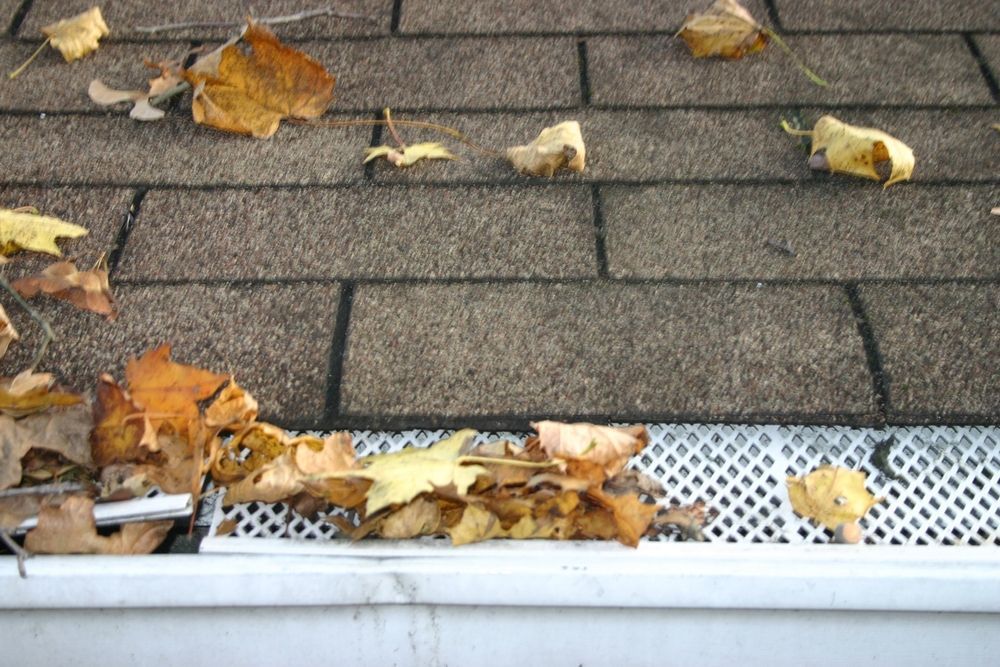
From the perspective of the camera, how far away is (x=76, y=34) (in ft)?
6.73

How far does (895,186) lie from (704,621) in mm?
956

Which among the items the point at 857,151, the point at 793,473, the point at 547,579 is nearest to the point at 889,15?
the point at 857,151

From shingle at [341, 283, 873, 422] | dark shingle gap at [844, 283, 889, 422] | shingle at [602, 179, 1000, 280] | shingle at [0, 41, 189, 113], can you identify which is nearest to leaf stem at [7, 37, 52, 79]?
shingle at [0, 41, 189, 113]

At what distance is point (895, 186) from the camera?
1758 mm

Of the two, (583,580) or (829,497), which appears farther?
(829,497)

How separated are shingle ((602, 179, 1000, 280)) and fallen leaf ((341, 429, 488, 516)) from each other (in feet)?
1.54

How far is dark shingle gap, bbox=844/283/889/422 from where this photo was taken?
1.43m

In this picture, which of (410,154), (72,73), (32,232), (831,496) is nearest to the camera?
(831,496)

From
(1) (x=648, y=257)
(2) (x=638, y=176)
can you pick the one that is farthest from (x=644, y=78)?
(1) (x=648, y=257)

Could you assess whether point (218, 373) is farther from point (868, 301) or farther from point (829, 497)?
point (868, 301)

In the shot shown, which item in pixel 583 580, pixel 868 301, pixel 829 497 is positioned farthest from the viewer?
pixel 868 301

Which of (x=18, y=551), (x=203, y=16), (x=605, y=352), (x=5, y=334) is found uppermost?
(x=203, y=16)

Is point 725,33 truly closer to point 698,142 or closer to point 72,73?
point 698,142

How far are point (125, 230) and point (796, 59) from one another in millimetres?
1428
